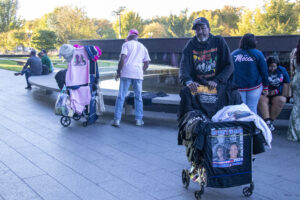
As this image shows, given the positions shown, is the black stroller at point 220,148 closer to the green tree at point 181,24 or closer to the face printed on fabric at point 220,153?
the face printed on fabric at point 220,153

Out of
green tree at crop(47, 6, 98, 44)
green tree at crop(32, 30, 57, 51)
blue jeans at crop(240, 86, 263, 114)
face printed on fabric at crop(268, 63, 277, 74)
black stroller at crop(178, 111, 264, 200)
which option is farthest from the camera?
green tree at crop(47, 6, 98, 44)

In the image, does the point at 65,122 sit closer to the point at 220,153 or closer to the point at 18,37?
the point at 220,153

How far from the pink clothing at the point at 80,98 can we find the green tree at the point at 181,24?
171ft

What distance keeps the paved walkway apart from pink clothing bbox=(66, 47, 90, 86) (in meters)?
0.91

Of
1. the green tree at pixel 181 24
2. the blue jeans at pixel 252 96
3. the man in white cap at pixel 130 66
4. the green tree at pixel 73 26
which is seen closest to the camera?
the blue jeans at pixel 252 96

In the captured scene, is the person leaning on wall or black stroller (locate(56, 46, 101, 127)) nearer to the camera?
the person leaning on wall

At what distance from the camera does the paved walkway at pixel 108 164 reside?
3.72 metres

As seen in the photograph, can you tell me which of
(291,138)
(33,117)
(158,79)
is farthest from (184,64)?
(158,79)

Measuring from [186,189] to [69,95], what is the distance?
3.88 meters

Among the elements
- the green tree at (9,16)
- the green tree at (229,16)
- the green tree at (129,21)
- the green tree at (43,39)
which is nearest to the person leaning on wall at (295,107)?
the green tree at (43,39)

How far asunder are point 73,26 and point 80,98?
47718 millimetres

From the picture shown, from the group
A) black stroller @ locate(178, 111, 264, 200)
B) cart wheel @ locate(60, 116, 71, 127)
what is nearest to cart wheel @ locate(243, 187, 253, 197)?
black stroller @ locate(178, 111, 264, 200)

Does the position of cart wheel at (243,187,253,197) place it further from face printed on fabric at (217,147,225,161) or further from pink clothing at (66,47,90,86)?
pink clothing at (66,47,90,86)

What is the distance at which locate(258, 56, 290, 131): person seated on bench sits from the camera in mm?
6438
